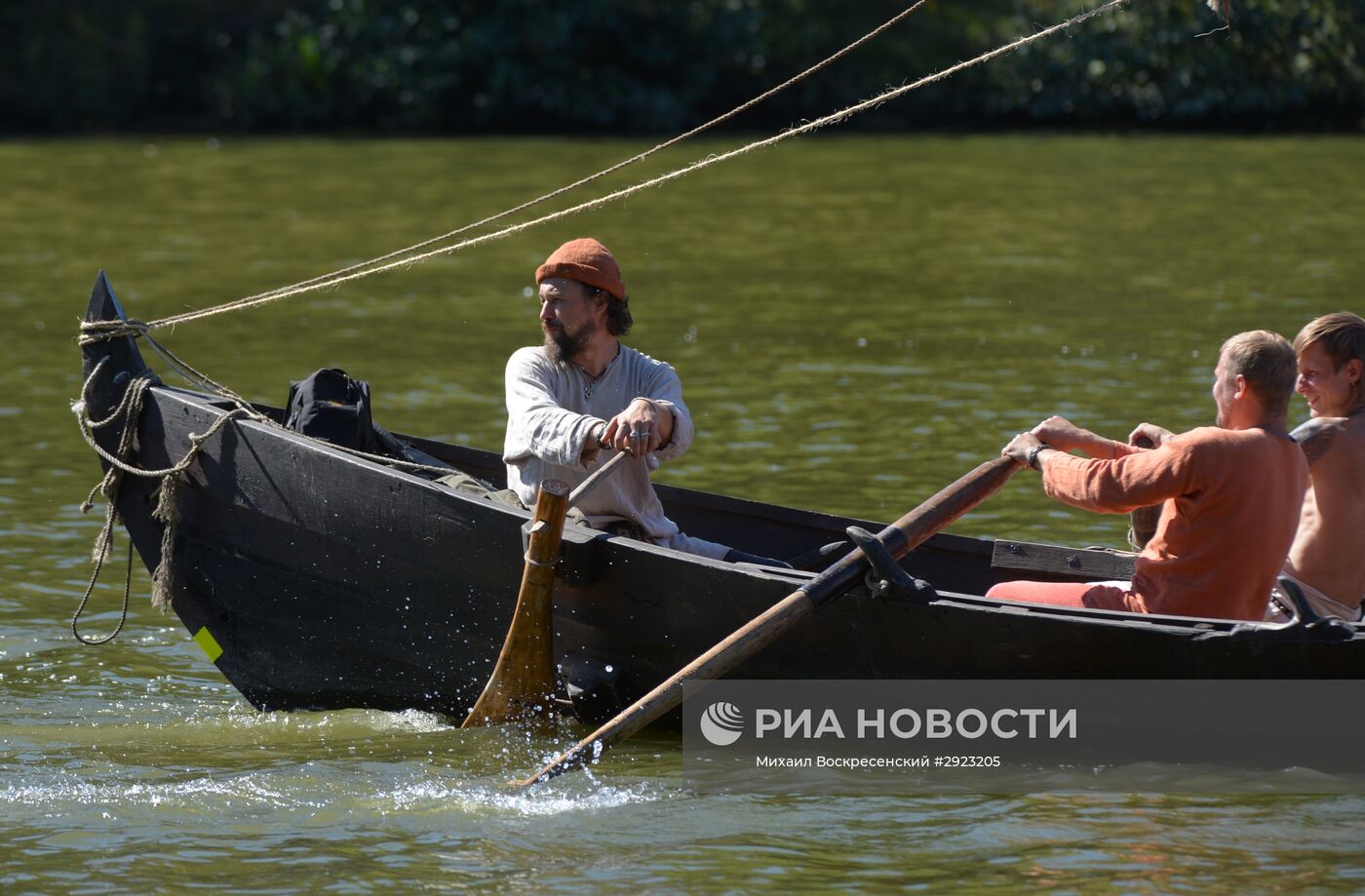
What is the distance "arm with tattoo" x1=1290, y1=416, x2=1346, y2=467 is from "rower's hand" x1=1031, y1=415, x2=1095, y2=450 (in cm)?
58

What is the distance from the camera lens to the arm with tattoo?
5.43 m

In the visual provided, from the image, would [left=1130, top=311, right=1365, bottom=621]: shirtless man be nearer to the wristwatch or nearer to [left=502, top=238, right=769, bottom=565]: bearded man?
the wristwatch

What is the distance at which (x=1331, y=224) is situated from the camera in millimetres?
17797

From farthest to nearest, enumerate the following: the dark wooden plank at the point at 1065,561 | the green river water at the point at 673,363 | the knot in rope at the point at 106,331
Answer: the knot in rope at the point at 106,331
the dark wooden plank at the point at 1065,561
the green river water at the point at 673,363

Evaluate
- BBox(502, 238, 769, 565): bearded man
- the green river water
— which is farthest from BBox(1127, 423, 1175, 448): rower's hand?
BBox(502, 238, 769, 565): bearded man

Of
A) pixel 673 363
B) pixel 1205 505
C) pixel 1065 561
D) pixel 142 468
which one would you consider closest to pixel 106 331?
pixel 142 468

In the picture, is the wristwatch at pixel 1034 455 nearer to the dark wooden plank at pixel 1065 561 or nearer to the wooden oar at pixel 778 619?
the wooden oar at pixel 778 619

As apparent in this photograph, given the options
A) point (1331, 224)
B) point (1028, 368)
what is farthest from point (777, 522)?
point (1331, 224)

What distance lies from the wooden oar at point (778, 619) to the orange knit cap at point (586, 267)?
3.73 feet

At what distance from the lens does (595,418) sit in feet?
18.6

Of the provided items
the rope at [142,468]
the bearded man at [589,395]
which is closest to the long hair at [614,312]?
the bearded man at [589,395]

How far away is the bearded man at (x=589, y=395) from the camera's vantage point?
5688 millimetres

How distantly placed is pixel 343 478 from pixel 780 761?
5.11ft

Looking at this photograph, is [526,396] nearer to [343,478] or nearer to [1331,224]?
[343,478]
